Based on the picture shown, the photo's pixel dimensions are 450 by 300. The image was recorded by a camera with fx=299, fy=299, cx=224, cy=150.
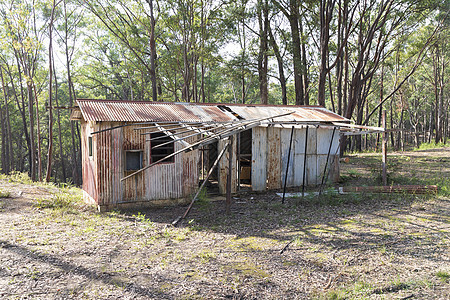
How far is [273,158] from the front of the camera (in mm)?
11773

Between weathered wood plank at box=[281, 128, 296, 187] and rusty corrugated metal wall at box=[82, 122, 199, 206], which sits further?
weathered wood plank at box=[281, 128, 296, 187]

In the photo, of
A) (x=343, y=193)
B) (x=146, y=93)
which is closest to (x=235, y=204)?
(x=343, y=193)

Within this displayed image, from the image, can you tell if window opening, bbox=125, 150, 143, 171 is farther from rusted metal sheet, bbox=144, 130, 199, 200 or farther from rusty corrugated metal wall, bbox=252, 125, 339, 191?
rusty corrugated metal wall, bbox=252, 125, 339, 191

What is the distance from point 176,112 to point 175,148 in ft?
4.89

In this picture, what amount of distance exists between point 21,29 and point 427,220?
70.1ft

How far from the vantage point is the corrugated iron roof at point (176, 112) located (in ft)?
30.6

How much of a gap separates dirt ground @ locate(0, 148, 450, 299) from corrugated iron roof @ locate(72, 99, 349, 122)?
2923mm

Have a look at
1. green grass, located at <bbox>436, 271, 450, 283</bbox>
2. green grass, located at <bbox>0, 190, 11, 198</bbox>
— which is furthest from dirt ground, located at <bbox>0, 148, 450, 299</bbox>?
green grass, located at <bbox>0, 190, 11, 198</bbox>

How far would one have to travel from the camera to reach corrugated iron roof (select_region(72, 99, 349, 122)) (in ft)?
30.6

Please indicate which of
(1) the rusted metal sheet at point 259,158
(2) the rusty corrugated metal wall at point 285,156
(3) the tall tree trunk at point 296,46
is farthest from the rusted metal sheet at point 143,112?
(3) the tall tree trunk at point 296,46

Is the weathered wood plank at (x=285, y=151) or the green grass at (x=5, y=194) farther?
the weathered wood plank at (x=285, y=151)

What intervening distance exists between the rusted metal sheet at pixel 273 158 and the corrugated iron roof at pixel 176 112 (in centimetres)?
64

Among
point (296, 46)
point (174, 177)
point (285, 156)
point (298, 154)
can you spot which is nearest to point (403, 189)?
point (298, 154)

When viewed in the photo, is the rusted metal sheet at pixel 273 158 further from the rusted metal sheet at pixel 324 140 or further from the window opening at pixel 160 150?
the window opening at pixel 160 150
